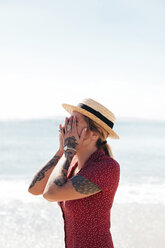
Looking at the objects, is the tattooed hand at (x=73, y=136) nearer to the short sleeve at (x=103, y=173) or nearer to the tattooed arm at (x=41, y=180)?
the short sleeve at (x=103, y=173)

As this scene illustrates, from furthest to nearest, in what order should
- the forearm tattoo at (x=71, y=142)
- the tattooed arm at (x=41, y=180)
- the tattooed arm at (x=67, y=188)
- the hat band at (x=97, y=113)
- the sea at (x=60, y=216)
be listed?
the sea at (x=60, y=216), the tattooed arm at (x=41, y=180), the hat band at (x=97, y=113), the forearm tattoo at (x=71, y=142), the tattooed arm at (x=67, y=188)

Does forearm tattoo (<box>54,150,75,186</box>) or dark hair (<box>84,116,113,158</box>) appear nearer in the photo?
forearm tattoo (<box>54,150,75,186</box>)

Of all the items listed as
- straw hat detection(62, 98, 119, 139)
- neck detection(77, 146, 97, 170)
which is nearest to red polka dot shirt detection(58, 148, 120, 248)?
neck detection(77, 146, 97, 170)

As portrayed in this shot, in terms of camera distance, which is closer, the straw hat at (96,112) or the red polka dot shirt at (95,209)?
the red polka dot shirt at (95,209)

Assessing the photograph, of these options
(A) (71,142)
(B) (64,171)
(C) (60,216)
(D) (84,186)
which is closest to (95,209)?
(D) (84,186)

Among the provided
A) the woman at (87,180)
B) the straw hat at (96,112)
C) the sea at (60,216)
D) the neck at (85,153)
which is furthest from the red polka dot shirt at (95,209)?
the sea at (60,216)

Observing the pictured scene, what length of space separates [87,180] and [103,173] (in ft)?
0.37

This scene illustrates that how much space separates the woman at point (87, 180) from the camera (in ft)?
7.04

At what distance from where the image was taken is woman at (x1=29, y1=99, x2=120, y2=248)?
2.14m

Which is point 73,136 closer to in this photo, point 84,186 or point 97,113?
point 97,113

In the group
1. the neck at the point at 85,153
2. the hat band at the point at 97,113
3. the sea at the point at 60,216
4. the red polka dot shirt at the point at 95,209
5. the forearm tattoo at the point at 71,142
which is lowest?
the sea at the point at 60,216

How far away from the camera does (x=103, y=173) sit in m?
2.18

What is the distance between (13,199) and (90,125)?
22.5ft

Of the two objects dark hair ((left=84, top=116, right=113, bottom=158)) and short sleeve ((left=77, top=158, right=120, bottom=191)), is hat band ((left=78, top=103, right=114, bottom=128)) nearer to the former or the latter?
dark hair ((left=84, top=116, right=113, bottom=158))
